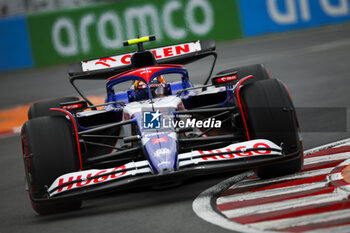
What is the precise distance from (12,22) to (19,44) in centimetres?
81

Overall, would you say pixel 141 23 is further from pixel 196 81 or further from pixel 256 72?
pixel 256 72

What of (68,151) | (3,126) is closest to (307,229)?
(68,151)

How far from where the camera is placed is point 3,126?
14000mm

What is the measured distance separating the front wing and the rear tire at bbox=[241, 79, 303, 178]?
164 mm

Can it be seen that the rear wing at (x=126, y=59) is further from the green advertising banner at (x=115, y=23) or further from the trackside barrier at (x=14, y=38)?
the trackside barrier at (x=14, y=38)

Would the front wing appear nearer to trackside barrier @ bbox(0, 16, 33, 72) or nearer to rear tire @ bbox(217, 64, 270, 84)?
rear tire @ bbox(217, 64, 270, 84)

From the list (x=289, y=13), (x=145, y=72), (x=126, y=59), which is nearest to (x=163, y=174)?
(x=145, y=72)

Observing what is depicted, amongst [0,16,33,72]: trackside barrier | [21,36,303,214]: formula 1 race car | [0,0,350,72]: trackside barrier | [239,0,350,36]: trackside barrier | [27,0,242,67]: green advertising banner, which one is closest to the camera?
[21,36,303,214]: formula 1 race car

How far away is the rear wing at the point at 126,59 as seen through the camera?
836 cm

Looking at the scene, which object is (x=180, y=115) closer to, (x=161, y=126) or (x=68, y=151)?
(x=161, y=126)

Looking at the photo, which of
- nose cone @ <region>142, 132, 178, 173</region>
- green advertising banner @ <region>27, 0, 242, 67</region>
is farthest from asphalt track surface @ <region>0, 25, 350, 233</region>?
green advertising banner @ <region>27, 0, 242, 67</region>

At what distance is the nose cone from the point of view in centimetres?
589

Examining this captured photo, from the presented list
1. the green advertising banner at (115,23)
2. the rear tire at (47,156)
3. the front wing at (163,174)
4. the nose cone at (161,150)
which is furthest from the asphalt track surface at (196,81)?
the green advertising banner at (115,23)

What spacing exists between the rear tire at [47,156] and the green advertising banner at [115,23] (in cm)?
1702
